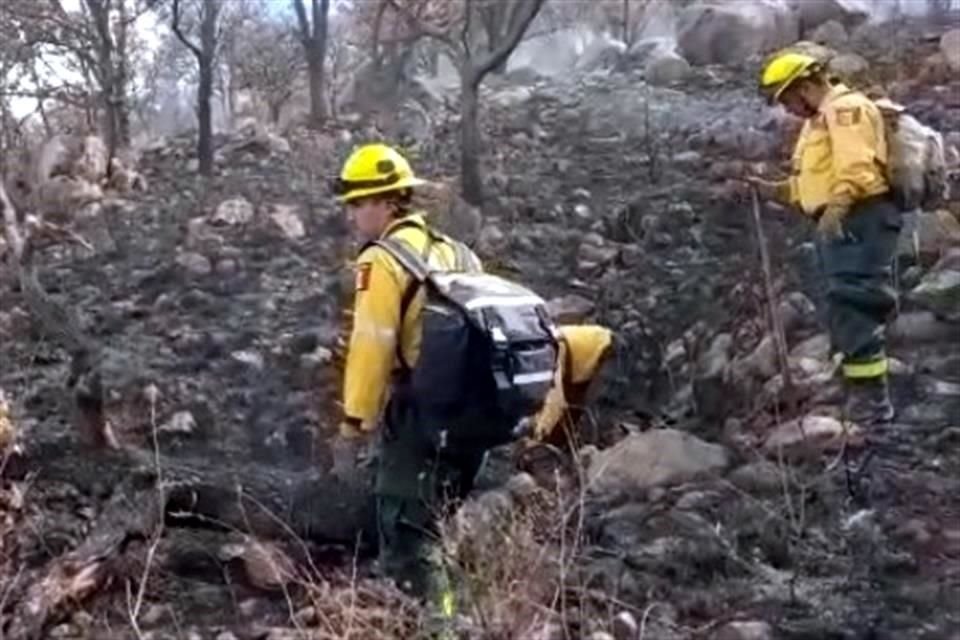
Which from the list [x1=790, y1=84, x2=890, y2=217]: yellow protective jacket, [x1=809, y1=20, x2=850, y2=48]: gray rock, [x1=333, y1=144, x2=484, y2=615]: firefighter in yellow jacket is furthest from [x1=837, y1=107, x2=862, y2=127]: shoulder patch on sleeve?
[x1=809, y1=20, x2=850, y2=48]: gray rock

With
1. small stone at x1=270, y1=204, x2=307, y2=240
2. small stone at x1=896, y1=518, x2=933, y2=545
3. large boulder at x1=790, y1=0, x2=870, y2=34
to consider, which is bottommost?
small stone at x1=896, y1=518, x2=933, y2=545

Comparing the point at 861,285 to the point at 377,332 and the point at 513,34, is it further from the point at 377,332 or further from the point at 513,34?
the point at 513,34

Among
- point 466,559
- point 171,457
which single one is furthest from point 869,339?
point 171,457

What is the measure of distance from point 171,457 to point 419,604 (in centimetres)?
320

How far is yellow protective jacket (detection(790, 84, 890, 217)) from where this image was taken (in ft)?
20.6

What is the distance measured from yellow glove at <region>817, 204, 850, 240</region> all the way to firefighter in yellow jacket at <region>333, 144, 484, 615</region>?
203 cm

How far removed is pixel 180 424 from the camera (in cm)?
816

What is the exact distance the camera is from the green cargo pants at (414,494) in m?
4.87

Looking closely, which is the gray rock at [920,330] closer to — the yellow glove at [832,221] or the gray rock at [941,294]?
the gray rock at [941,294]

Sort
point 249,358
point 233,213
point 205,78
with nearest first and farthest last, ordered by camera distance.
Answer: point 249,358, point 233,213, point 205,78

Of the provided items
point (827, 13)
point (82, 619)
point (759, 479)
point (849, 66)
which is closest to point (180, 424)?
point (82, 619)

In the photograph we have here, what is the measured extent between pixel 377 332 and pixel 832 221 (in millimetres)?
2564

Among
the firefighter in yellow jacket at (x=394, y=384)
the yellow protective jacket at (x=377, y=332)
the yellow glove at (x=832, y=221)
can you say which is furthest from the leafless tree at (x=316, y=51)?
the yellow protective jacket at (x=377, y=332)

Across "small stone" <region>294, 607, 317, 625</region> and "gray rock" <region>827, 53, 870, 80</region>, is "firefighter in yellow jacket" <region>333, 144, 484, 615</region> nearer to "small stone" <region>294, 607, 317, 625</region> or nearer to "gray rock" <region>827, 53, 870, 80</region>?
"small stone" <region>294, 607, 317, 625</region>
